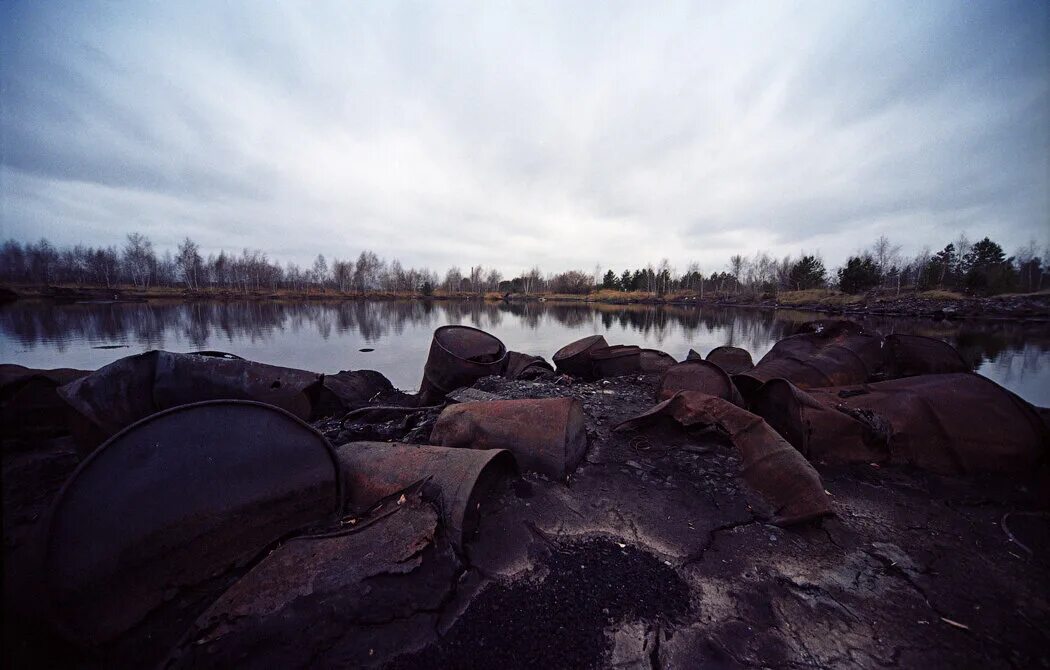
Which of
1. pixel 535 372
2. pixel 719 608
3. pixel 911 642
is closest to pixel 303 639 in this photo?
pixel 719 608

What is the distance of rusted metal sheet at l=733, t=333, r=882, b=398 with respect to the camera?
19.7 ft

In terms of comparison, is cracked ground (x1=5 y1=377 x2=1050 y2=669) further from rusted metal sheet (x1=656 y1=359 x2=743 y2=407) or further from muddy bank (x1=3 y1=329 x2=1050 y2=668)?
rusted metal sheet (x1=656 y1=359 x2=743 y2=407)

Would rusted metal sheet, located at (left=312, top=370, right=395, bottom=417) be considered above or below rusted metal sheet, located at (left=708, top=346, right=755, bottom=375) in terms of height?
below

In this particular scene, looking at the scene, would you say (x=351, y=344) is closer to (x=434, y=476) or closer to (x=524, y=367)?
(x=524, y=367)

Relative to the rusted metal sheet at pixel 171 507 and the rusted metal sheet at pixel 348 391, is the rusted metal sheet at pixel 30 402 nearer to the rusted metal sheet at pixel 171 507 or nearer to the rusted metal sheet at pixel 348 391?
the rusted metal sheet at pixel 348 391

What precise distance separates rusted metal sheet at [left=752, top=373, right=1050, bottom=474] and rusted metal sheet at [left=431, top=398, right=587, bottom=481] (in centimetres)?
260

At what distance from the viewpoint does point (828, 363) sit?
6.14 m

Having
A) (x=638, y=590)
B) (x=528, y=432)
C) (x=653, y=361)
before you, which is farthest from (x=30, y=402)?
(x=653, y=361)

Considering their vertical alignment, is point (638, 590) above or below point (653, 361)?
below

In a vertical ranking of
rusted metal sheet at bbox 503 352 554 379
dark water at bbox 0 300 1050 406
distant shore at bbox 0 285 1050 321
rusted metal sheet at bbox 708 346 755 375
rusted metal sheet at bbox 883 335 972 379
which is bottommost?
dark water at bbox 0 300 1050 406

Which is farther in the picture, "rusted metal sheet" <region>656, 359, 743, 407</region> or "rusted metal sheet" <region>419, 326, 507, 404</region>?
"rusted metal sheet" <region>419, 326, 507, 404</region>

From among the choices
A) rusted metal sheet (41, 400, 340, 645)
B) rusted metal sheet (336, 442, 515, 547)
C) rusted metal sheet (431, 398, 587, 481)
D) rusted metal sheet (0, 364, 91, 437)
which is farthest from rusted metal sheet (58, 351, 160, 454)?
rusted metal sheet (431, 398, 587, 481)

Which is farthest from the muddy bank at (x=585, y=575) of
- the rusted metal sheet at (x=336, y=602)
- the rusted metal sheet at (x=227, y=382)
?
the rusted metal sheet at (x=227, y=382)

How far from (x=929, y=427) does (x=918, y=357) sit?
346cm
